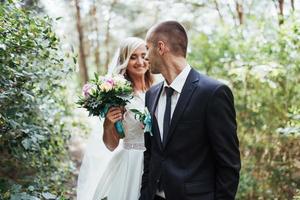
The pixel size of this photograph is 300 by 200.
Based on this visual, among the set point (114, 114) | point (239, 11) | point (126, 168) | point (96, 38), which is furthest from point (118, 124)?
point (96, 38)

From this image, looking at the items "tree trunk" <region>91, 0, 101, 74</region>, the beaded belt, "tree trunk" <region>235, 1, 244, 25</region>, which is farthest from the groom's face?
"tree trunk" <region>91, 0, 101, 74</region>

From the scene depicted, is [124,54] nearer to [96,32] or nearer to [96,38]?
[96,32]

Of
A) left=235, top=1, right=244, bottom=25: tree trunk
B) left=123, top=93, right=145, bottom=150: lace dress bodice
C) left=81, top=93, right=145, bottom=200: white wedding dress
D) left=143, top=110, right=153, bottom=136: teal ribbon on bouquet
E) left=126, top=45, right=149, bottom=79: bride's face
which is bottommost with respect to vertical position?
left=81, top=93, right=145, bottom=200: white wedding dress

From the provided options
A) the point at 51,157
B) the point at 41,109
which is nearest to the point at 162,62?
the point at 41,109

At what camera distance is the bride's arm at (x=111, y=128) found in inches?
118

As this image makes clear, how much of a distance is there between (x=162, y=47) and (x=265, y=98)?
3034 mm

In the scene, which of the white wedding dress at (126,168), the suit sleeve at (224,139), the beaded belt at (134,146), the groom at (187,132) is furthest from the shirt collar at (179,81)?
the beaded belt at (134,146)

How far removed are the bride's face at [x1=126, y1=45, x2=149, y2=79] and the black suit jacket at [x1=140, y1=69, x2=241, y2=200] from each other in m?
1.24

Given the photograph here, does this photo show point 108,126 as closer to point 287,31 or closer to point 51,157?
point 51,157

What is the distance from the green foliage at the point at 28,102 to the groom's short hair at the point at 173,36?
1001 mm

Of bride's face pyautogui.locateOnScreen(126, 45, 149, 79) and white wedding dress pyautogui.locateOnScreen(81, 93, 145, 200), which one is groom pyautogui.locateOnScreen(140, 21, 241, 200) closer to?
white wedding dress pyautogui.locateOnScreen(81, 93, 145, 200)

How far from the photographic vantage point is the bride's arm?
299cm

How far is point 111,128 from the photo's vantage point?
3.21 metres

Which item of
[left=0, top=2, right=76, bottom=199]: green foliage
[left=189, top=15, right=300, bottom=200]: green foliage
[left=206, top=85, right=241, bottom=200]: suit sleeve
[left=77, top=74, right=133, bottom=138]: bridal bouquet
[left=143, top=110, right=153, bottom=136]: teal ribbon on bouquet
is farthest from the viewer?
[left=189, top=15, right=300, bottom=200]: green foliage
